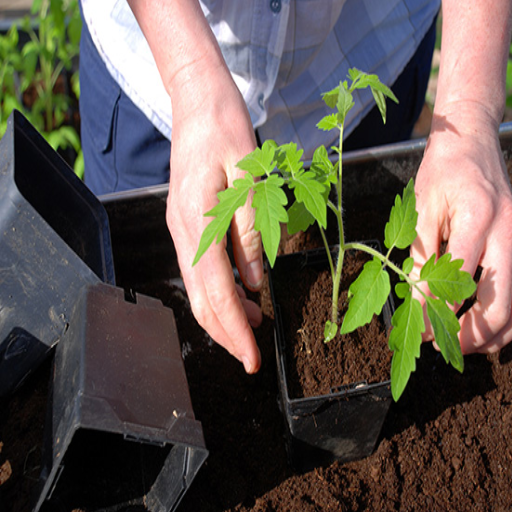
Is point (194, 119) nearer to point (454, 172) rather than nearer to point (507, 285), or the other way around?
point (454, 172)

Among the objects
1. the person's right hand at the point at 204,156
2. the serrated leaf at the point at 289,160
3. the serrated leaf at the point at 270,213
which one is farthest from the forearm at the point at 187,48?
the serrated leaf at the point at 270,213

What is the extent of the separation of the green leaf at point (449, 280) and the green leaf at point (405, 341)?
0.05 m

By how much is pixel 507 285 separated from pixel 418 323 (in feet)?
0.92

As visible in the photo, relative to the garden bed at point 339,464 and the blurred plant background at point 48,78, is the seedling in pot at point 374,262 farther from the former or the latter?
the blurred plant background at point 48,78

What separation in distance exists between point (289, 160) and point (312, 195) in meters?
0.11

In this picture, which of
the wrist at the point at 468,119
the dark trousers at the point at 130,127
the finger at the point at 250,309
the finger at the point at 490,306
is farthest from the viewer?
the dark trousers at the point at 130,127

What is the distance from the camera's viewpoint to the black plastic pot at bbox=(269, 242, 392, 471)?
1.10m

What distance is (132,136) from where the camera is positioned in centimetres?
166

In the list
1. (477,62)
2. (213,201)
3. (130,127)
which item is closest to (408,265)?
(213,201)

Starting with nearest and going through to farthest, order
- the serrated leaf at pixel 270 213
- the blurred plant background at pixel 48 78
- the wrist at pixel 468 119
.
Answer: the serrated leaf at pixel 270 213
the wrist at pixel 468 119
the blurred plant background at pixel 48 78

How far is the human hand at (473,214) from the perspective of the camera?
108 cm

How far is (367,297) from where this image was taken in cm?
96

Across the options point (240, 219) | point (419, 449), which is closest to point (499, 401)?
point (419, 449)

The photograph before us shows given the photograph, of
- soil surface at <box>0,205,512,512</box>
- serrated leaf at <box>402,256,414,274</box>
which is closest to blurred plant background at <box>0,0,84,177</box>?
soil surface at <box>0,205,512,512</box>
